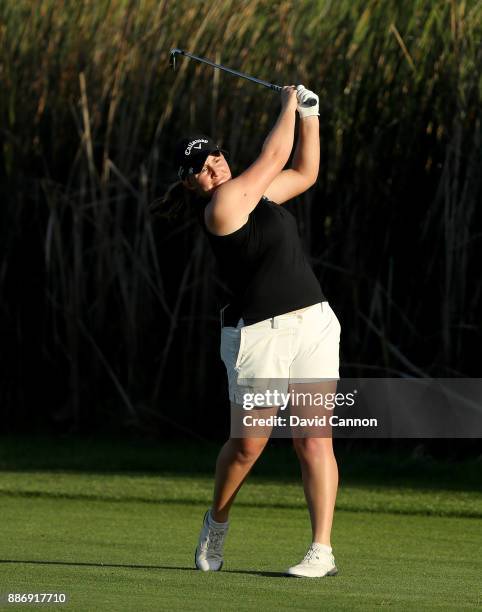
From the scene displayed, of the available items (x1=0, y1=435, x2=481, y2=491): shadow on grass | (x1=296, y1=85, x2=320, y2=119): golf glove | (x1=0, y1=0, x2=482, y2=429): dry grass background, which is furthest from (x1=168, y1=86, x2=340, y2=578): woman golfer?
(x1=0, y1=0, x2=482, y2=429): dry grass background

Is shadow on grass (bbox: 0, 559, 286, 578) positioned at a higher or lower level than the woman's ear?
lower

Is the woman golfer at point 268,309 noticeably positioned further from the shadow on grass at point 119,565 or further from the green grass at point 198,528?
the green grass at point 198,528

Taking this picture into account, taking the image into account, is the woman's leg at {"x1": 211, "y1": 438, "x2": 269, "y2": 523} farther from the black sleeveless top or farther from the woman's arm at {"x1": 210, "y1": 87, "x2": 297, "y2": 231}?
the woman's arm at {"x1": 210, "y1": 87, "x2": 297, "y2": 231}

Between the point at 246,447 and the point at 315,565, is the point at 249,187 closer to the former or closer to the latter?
the point at 246,447

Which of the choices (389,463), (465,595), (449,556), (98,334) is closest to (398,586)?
(465,595)

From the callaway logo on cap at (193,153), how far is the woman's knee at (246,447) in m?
0.81

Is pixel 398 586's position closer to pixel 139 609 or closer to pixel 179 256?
pixel 139 609

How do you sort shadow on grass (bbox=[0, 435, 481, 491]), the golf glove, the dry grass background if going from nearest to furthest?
the golf glove → shadow on grass (bbox=[0, 435, 481, 491]) → the dry grass background

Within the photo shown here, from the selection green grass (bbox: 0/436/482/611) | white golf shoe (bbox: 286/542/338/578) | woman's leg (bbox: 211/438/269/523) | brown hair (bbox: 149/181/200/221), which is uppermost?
brown hair (bbox: 149/181/200/221)

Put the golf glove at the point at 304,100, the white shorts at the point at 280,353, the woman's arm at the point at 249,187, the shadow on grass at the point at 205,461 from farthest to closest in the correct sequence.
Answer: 1. the shadow on grass at the point at 205,461
2. the golf glove at the point at 304,100
3. the white shorts at the point at 280,353
4. the woman's arm at the point at 249,187

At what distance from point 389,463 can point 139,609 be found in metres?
4.22

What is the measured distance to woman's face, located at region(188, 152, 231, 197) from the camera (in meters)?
4.46

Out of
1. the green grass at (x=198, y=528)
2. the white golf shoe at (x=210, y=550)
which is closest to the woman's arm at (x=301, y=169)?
the white golf shoe at (x=210, y=550)

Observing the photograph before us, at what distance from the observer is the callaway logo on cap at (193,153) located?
4449 mm
